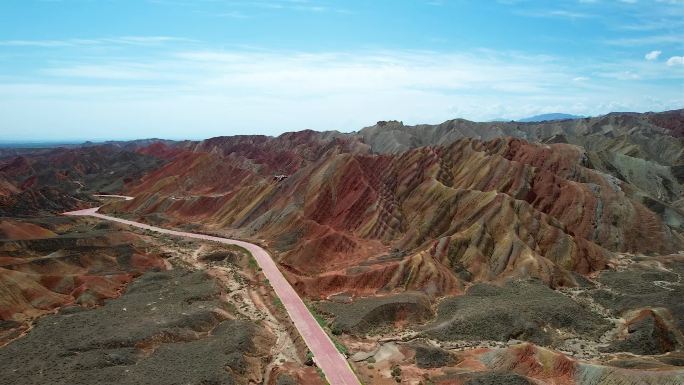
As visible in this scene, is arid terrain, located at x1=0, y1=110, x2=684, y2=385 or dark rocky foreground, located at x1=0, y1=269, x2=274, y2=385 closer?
dark rocky foreground, located at x1=0, y1=269, x2=274, y2=385

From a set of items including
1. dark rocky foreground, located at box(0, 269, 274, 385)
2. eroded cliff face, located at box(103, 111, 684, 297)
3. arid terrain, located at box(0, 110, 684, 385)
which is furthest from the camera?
eroded cliff face, located at box(103, 111, 684, 297)

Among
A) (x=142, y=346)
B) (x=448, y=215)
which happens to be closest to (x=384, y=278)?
(x=448, y=215)

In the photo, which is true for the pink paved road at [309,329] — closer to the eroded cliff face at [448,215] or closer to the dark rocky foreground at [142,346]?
the eroded cliff face at [448,215]

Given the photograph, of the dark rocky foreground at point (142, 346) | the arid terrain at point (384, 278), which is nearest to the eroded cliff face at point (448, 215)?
the arid terrain at point (384, 278)

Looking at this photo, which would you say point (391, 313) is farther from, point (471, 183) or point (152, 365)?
point (471, 183)

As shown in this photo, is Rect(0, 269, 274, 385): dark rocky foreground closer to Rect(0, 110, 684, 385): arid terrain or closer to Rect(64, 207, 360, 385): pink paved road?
Rect(0, 110, 684, 385): arid terrain

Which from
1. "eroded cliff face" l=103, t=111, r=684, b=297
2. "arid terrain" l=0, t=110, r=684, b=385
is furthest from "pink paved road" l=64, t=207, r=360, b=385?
"eroded cliff face" l=103, t=111, r=684, b=297

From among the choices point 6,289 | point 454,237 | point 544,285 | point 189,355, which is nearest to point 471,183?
point 454,237

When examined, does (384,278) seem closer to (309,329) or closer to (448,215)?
(309,329)
